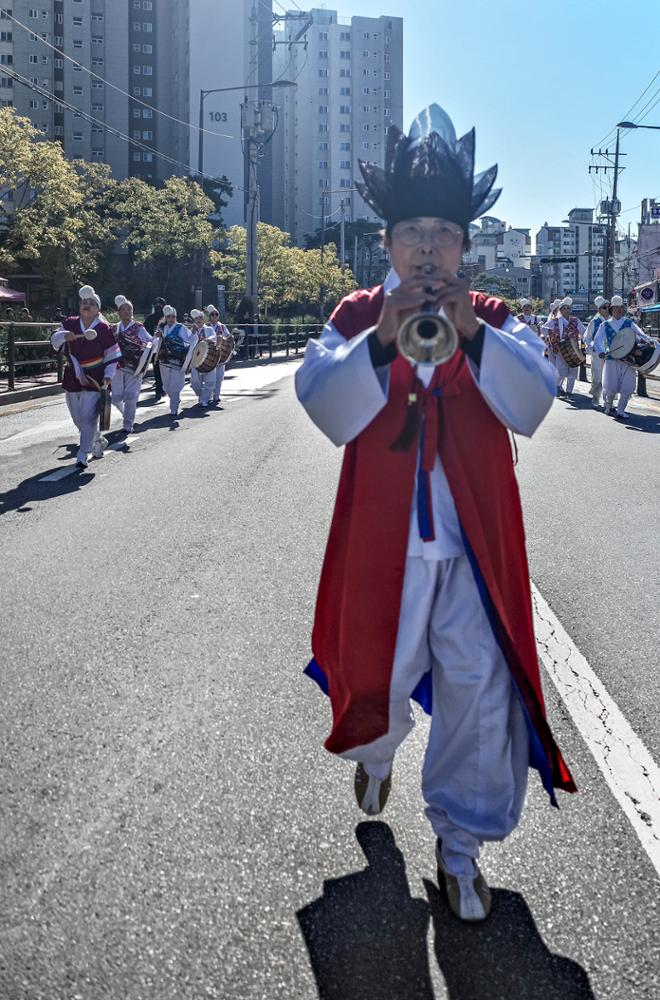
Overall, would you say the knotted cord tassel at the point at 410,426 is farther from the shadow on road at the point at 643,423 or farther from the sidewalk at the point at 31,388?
the sidewalk at the point at 31,388

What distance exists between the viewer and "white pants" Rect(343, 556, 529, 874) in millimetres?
2666

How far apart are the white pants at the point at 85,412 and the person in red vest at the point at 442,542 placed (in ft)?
Answer: 30.8

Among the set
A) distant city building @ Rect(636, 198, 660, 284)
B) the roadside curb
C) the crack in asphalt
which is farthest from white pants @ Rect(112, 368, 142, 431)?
distant city building @ Rect(636, 198, 660, 284)

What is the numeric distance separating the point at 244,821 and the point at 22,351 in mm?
21807

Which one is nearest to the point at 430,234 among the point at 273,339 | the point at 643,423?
the point at 643,423

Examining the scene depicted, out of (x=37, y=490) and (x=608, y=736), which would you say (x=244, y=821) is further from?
(x=37, y=490)

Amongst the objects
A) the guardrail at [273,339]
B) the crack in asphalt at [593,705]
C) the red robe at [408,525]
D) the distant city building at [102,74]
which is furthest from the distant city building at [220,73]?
the red robe at [408,525]

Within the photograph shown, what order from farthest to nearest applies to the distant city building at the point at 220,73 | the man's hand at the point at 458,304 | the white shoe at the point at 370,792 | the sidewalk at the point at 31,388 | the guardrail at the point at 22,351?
1. the distant city building at the point at 220,73
2. the guardrail at the point at 22,351
3. the sidewalk at the point at 31,388
4. the white shoe at the point at 370,792
5. the man's hand at the point at 458,304

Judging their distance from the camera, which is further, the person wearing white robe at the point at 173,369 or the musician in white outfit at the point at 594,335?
the person wearing white robe at the point at 173,369

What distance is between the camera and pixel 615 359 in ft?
58.0

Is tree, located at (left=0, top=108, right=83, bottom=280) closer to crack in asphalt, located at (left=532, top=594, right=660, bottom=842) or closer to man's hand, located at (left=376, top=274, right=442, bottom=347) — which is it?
crack in asphalt, located at (left=532, top=594, right=660, bottom=842)

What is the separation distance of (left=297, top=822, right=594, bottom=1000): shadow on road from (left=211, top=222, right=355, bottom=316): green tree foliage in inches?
2212

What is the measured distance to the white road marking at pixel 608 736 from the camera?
129 inches

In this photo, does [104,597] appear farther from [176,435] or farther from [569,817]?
[176,435]
